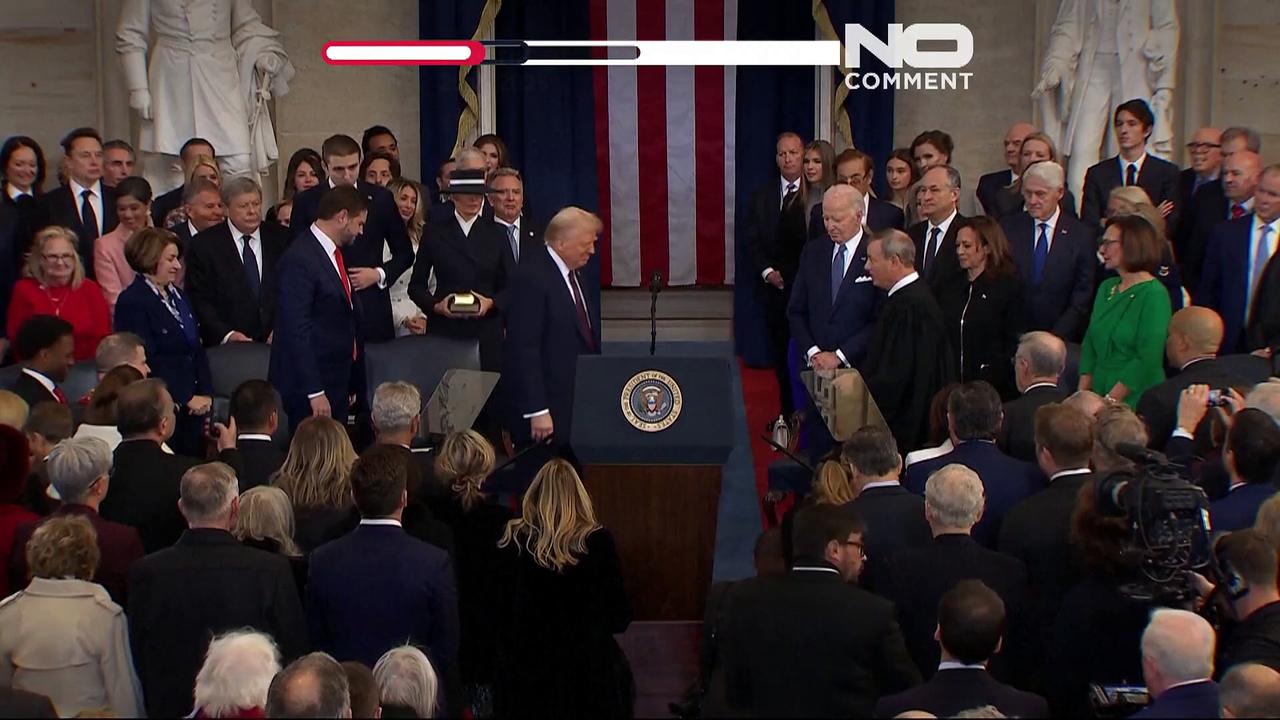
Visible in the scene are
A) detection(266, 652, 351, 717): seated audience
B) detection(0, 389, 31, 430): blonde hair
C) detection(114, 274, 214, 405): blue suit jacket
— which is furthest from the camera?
detection(114, 274, 214, 405): blue suit jacket

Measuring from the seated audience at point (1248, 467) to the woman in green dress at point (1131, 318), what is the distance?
1568mm

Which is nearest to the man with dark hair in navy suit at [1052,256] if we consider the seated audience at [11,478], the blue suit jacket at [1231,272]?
the blue suit jacket at [1231,272]

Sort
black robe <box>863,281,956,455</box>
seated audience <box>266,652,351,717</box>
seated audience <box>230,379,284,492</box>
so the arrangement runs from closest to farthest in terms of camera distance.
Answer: seated audience <box>266,652,351,717</box> → seated audience <box>230,379,284,492</box> → black robe <box>863,281,956,455</box>

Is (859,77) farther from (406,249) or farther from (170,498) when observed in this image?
(170,498)

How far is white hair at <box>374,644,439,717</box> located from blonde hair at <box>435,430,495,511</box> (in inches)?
47.4

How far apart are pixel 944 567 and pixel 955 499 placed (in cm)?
18

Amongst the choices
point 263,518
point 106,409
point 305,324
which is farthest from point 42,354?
point 263,518

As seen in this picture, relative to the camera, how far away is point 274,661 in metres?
3.90

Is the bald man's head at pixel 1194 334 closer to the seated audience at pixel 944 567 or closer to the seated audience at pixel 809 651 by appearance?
the seated audience at pixel 944 567

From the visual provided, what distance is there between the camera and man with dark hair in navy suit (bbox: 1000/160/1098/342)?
24.9ft

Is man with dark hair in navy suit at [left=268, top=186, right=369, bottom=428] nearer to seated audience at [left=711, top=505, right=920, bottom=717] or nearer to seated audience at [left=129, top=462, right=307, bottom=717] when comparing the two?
seated audience at [left=129, top=462, right=307, bottom=717]

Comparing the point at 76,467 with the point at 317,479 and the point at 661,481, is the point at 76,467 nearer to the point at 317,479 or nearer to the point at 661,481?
the point at 317,479

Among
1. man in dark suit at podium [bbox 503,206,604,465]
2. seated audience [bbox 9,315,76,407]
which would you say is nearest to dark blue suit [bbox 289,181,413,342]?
man in dark suit at podium [bbox 503,206,604,465]

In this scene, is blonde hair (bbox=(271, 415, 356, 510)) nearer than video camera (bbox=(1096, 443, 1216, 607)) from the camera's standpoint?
No
